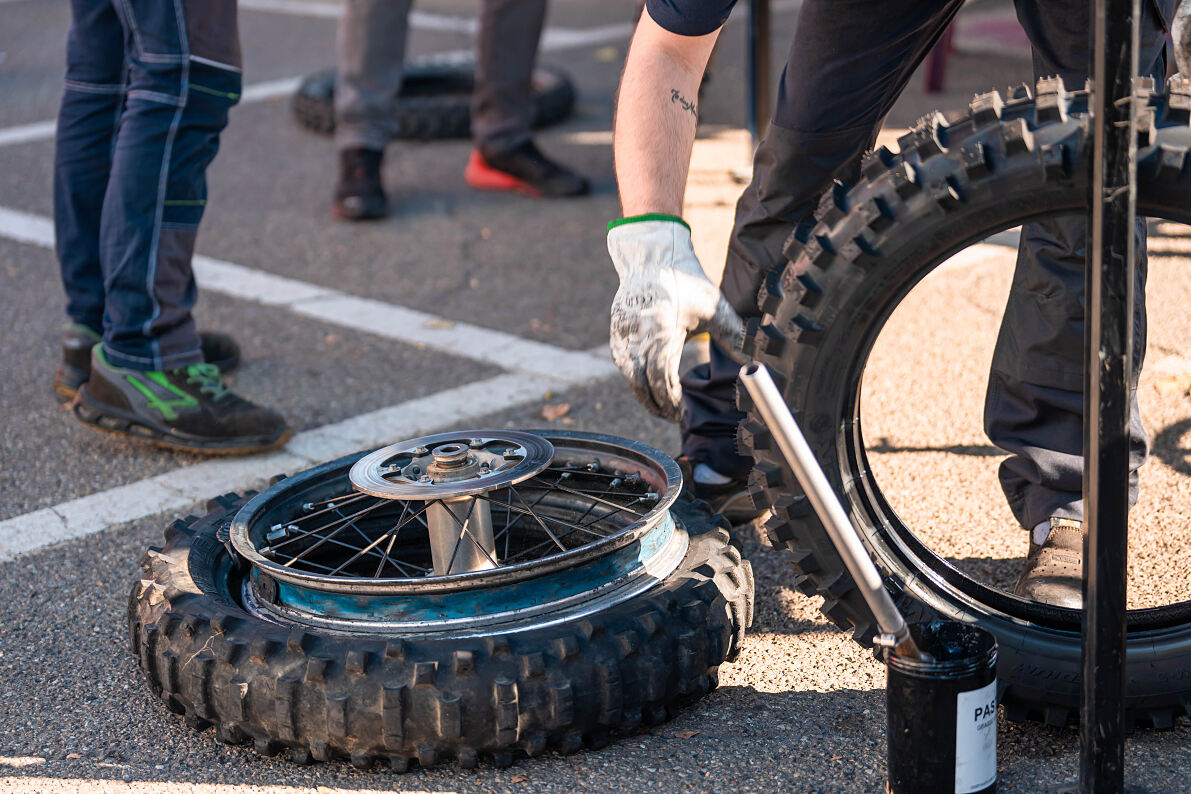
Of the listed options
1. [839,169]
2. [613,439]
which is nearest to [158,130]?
[613,439]

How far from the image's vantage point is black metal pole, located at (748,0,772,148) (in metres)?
5.31

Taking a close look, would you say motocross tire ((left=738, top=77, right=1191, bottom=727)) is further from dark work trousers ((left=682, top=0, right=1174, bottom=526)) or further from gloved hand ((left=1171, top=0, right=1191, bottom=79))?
gloved hand ((left=1171, top=0, right=1191, bottom=79))

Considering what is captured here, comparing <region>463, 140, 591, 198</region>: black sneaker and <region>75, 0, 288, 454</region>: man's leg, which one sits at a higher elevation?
<region>463, 140, 591, 198</region>: black sneaker

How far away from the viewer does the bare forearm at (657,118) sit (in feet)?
6.97

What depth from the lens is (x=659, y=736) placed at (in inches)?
82.2

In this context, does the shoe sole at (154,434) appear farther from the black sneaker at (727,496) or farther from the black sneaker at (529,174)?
the black sneaker at (529,174)

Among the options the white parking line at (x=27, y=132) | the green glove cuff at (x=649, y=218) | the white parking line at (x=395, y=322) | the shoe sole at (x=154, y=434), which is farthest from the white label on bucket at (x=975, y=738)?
the white parking line at (x=27, y=132)

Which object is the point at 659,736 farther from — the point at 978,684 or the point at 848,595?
the point at 978,684

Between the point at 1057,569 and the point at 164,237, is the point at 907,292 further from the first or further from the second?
the point at 164,237

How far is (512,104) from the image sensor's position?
18.8ft

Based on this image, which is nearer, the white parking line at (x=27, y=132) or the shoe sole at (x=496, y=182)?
the shoe sole at (x=496, y=182)

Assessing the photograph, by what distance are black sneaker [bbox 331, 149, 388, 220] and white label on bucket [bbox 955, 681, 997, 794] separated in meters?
4.17

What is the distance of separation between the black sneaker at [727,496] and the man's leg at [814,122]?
32 millimetres

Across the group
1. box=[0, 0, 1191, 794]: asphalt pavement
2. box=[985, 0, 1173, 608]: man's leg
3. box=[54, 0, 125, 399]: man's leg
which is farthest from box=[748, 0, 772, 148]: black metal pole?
box=[985, 0, 1173, 608]: man's leg
